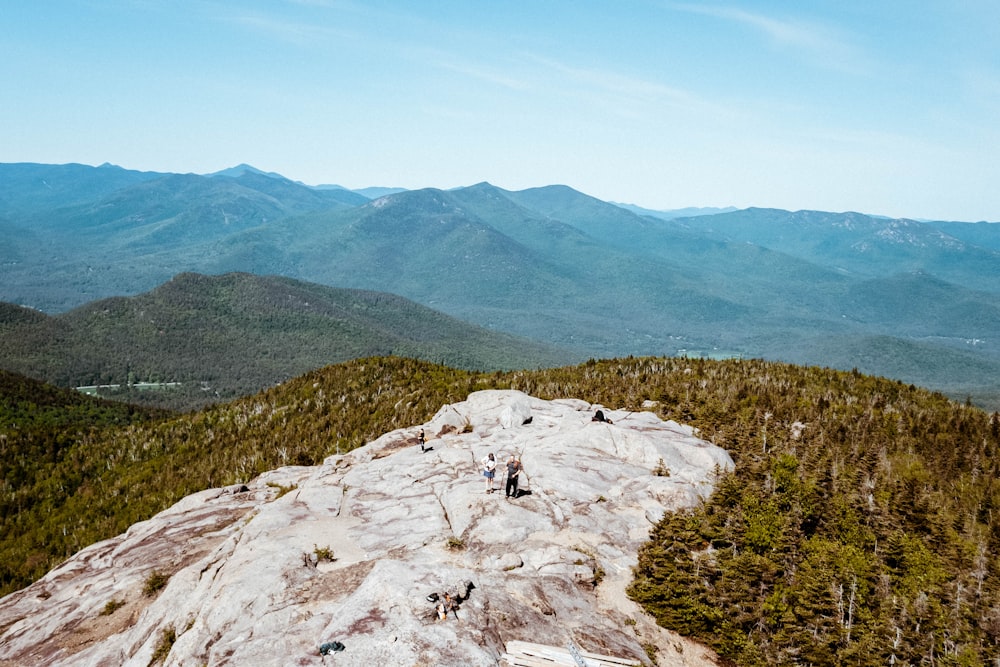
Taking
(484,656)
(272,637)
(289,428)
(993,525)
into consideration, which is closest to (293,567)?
(272,637)

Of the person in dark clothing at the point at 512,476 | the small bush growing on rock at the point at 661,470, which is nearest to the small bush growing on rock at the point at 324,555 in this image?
the person in dark clothing at the point at 512,476

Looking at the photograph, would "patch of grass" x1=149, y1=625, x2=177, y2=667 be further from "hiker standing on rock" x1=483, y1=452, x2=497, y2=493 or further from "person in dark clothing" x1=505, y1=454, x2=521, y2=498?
"person in dark clothing" x1=505, y1=454, x2=521, y2=498

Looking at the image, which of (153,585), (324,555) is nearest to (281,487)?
(153,585)

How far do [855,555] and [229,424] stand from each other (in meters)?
83.0

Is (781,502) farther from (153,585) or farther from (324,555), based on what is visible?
(153,585)

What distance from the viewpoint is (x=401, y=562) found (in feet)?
74.4

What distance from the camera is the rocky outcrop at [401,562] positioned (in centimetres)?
1989

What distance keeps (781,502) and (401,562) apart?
2226cm

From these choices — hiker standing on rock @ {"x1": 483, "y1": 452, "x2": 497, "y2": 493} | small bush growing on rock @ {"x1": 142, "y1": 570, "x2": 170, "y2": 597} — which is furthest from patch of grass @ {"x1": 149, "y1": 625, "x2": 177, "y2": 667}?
hiker standing on rock @ {"x1": 483, "y1": 452, "x2": 497, "y2": 493}

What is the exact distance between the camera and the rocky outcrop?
19.9 meters

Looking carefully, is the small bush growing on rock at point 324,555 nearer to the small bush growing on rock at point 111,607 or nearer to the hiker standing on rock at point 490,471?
the hiker standing on rock at point 490,471

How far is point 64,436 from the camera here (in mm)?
98625

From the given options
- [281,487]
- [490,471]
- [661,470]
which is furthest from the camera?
[281,487]

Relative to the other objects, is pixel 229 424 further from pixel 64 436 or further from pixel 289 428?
pixel 64 436
